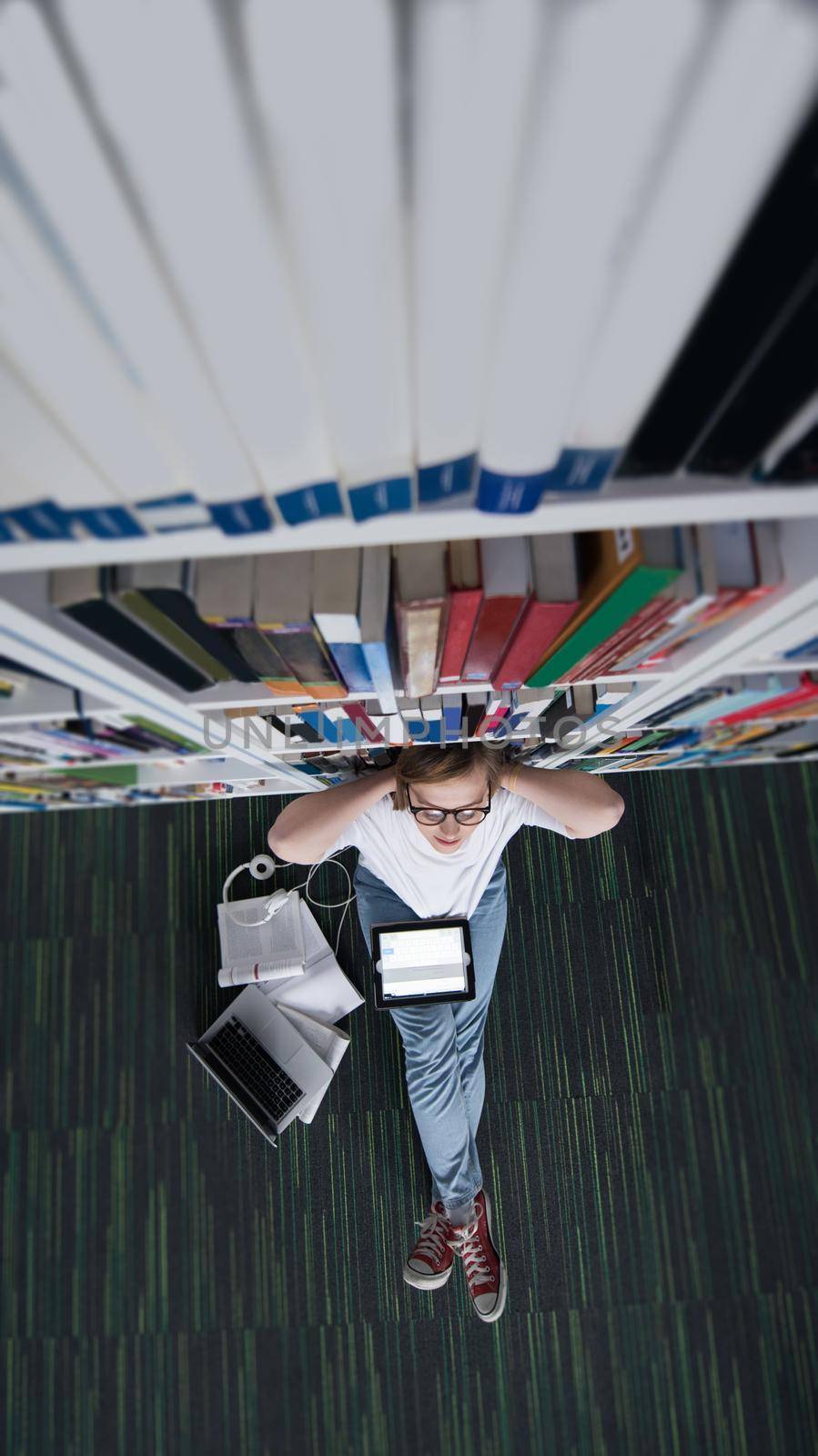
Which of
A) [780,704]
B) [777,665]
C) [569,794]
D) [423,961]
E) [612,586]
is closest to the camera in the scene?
[612,586]

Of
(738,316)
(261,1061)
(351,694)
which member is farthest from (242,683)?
(261,1061)

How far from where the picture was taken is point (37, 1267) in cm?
206

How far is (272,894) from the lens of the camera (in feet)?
7.39

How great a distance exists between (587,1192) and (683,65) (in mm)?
2476

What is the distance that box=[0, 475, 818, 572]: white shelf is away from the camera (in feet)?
1.90

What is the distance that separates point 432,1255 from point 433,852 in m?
1.17

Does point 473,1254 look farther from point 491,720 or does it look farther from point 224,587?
point 224,587

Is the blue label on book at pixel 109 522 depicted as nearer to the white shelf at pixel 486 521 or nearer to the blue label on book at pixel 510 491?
the white shelf at pixel 486 521

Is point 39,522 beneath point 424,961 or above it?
above

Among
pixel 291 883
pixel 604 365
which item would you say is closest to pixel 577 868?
pixel 291 883

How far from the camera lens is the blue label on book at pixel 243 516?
55 centimetres

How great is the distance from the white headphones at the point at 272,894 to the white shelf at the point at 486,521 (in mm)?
1638

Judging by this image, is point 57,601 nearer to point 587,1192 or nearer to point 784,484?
point 784,484

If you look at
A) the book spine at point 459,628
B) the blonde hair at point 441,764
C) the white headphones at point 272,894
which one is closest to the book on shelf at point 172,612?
the book spine at point 459,628
